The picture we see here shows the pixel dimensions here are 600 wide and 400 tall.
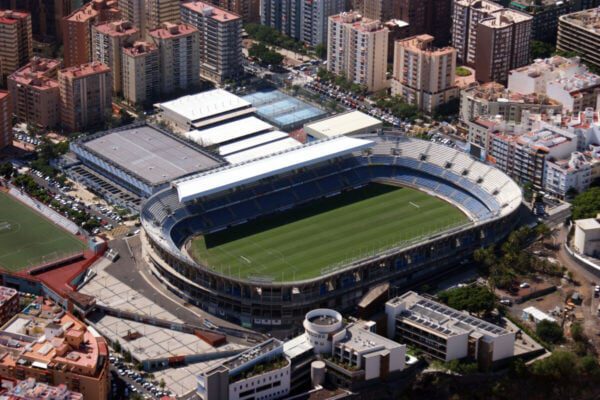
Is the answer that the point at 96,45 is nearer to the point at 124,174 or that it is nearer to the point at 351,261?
the point at 124,174

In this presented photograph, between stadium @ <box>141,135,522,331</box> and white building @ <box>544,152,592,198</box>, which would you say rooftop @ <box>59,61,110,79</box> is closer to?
stadium @ <box>141,135,522,331</box>

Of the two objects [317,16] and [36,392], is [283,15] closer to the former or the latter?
[317,16]

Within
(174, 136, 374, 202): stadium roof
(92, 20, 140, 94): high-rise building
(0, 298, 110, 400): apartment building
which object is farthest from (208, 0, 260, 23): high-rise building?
(0, 298, 110, 400): apartment building

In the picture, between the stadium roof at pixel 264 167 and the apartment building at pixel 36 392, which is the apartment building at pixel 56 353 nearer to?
the apartment building at pixel 36 392

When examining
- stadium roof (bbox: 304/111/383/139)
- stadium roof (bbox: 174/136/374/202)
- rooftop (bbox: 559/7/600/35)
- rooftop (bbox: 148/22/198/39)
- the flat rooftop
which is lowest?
the flat rooftop

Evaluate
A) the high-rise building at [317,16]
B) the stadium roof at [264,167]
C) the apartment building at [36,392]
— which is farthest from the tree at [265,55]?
the apartment building at [36,392]
